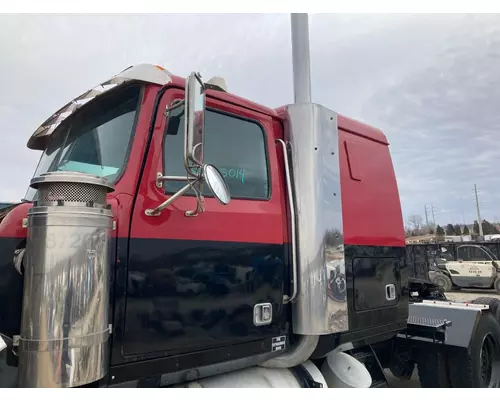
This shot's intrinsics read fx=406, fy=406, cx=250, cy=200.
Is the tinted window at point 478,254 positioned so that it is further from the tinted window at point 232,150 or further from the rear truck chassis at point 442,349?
the tinted window at point 232,150

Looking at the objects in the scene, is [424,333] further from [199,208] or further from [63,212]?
[63,212]

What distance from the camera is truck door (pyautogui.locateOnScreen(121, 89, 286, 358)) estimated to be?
1870mm

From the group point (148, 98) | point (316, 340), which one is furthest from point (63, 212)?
point (316, 340)

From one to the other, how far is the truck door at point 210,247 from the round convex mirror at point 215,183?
0.31 meters

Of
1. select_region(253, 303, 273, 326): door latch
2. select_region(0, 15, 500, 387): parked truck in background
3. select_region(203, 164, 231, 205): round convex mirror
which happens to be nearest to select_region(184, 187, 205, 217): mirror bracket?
select_region(0, 15, 500, 387): parked truck in background

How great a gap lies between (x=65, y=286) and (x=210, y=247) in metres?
0.74

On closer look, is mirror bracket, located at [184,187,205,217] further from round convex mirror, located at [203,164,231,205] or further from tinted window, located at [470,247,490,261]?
tinted window, located at [470,247,490,261]

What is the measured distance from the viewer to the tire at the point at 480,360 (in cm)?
344

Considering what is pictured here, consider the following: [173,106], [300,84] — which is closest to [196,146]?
[173,106]

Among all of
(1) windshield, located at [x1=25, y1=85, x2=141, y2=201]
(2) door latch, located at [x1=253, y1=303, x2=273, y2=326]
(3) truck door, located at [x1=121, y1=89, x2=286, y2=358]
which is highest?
(1) windshield, located at [x1=25, y1=85, x2=141, y2=201]

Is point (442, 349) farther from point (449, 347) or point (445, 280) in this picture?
point (445, 280)

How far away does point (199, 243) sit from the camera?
2.04m

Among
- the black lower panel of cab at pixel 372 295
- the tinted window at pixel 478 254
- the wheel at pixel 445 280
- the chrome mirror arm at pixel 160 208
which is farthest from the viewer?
the tinted window at pixel 478 254

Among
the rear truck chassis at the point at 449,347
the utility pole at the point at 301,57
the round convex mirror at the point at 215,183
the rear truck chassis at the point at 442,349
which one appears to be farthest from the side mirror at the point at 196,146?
the rear truck chassis at the point at 449,347
